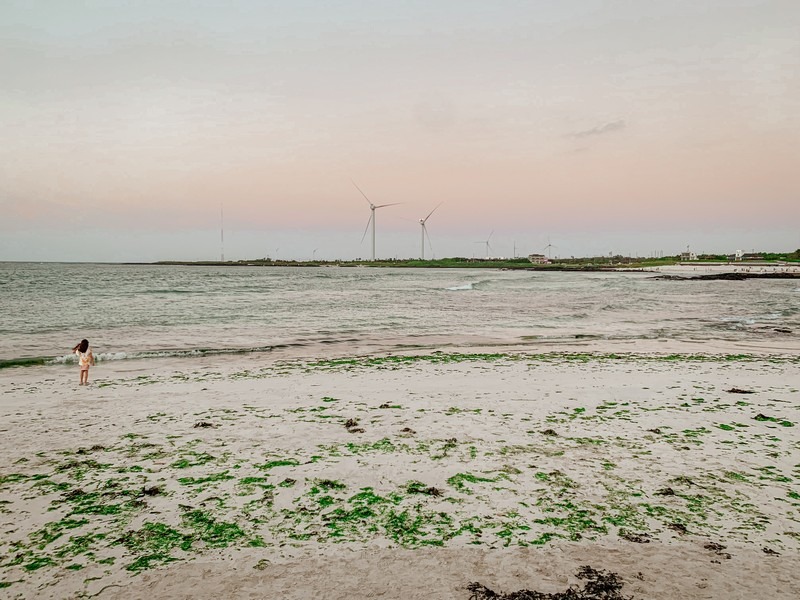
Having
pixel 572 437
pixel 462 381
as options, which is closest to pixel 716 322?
pixel 462 381

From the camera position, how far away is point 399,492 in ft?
27.3

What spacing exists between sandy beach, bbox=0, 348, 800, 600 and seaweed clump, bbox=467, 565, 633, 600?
118 millimetres

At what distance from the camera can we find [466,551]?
6633mm

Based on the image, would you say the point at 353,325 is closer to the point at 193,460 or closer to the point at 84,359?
the point at 84,359

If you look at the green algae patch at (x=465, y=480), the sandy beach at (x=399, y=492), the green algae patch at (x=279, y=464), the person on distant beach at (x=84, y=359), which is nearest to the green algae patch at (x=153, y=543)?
the sandy beach at (x=399, y=492)

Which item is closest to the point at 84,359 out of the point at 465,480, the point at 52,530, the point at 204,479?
the point at 204,479

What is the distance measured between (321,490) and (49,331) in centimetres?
3221

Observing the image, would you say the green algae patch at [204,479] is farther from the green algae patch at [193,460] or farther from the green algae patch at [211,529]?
the green algae patch at [211,529]

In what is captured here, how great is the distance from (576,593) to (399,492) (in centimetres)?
329

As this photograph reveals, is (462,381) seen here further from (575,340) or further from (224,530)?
(575,340)

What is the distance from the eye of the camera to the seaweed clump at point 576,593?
18.6 ft

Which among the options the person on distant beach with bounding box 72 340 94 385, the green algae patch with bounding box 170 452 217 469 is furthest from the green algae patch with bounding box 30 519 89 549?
the person on distant beach with bounding box 72 340 94 385

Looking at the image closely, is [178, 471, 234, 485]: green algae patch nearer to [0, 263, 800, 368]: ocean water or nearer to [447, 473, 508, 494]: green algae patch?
[447, 473, 508, 494]: green algae patch

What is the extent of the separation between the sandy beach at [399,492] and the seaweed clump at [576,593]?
0.12m
